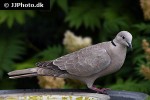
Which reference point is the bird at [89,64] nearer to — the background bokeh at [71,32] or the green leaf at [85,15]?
the background bokeh at [71,32]

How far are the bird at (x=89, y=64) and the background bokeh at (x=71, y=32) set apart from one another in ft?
3.40

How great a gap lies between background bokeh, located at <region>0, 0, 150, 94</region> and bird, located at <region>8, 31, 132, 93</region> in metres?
1.04

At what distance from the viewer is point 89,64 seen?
2340 mm

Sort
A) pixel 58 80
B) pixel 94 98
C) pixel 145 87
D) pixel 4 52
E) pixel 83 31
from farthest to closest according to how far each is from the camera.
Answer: pixel 83 31, pixel 4 52, pixel 145 87, pixel 58 80, pixel 94 98

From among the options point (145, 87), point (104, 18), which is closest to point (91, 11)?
point (104, 18)

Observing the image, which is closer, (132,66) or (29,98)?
(29,98)

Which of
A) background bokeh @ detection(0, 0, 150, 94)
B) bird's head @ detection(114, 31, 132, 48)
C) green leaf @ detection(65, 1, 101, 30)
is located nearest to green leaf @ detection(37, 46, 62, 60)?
background bokeh @ detection(0, 0, 150, 94)

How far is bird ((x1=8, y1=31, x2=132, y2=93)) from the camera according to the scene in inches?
91.4

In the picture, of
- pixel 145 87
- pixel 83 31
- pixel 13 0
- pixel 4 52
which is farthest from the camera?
pixel 83 31

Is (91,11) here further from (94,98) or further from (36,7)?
(94,98)

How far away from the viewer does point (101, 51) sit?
7.67 feet

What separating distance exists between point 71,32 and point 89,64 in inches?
71.9

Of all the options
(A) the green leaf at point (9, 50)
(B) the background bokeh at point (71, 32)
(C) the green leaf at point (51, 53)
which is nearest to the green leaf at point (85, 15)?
(B) the background bokeh at point (71, 32)

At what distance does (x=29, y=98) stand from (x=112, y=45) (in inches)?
14.3
